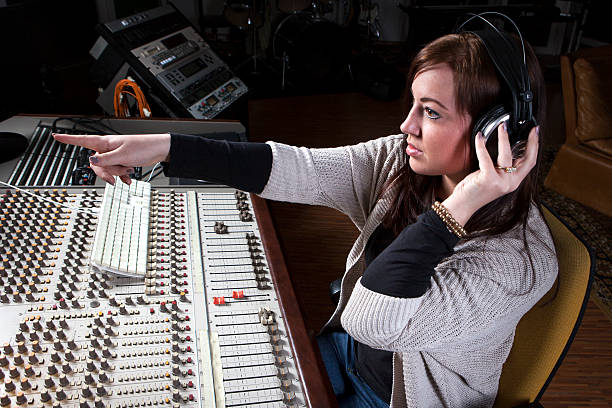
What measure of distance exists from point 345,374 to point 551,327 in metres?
0.50

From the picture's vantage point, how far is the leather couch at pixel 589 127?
9.55 feet

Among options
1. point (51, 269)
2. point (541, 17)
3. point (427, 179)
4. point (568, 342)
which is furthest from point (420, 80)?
point (541, 17)

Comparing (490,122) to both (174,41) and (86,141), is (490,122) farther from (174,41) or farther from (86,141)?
(174,41)

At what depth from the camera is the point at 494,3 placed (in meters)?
6.11

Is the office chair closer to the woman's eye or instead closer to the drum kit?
the woman's eye

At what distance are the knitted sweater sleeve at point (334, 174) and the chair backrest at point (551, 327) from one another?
1.28 ft

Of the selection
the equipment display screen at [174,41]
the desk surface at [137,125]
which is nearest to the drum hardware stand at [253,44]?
the equipment display screen at [174,41]

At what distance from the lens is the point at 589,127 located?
2.98m

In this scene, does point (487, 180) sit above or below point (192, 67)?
above

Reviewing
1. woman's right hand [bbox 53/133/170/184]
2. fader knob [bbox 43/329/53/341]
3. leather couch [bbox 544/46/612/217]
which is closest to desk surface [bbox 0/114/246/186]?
woman's right hand [bbox 53/133/170/184]

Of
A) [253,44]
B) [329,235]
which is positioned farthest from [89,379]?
[253,44]

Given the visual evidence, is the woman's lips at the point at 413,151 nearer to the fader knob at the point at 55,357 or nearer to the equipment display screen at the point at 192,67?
the fader knob at the point at 55,357

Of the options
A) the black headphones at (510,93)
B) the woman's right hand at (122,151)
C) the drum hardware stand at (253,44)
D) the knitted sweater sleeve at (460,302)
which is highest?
the black headphones at (510,93)

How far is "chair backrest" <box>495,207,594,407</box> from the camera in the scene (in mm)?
968
